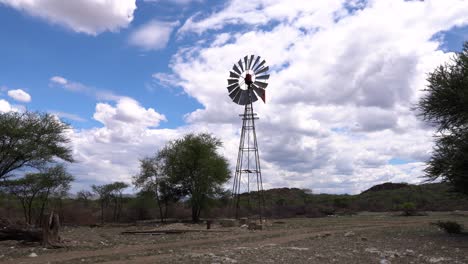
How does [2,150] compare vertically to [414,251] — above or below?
above

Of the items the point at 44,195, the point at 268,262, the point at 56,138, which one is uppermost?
the point at 56,138

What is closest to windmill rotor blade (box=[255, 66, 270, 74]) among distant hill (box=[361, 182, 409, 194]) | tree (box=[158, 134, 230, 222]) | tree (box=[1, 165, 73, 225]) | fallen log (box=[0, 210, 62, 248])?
tree (box=[158, 134, 230, 222])

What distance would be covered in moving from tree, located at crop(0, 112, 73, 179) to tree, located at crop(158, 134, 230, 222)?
1517 cm

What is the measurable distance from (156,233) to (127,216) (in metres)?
23.6

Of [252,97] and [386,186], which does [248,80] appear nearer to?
[252,97]

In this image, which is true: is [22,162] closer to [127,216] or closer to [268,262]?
[268,262]

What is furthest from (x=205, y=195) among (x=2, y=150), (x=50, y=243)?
(x=50, y=243)

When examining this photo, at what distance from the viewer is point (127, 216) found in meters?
49.6

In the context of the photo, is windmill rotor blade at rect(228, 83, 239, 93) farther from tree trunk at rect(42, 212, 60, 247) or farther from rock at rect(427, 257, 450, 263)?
rock at rect(427, 257, 450, 263)

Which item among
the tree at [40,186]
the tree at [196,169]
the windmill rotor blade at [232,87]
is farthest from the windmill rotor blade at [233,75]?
the tree at [40,186]

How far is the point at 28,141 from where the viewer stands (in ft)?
90.3

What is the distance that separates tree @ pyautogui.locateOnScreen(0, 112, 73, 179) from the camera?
26.9m

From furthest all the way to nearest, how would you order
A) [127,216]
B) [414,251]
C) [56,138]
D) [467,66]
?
[127,216] < [56,138] < [467,66] < [414,251]

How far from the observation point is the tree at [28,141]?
2689 cm
